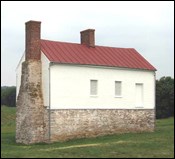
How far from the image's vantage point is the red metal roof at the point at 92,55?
3156cm

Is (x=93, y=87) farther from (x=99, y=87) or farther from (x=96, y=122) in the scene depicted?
(x=96, y=122)

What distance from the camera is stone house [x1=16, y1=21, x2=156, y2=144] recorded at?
30.2m

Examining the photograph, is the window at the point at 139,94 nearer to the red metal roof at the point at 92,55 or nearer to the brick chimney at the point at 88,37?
the red metal roof at the point at 92,55

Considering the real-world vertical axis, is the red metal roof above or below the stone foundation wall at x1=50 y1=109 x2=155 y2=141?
above

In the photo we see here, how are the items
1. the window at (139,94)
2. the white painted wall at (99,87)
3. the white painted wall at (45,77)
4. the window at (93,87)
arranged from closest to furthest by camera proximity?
the white painted wall at (45,77)
the white painted wall at (99,87)
the window at (93,87)
the window at (139,94)

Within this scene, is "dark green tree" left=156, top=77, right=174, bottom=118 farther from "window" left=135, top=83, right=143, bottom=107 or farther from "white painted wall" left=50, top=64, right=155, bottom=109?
"window" left=135, top=83, right=143, bottom=107

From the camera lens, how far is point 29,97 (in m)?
30.5

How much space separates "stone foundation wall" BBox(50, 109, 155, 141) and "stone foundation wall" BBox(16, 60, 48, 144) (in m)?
0.92

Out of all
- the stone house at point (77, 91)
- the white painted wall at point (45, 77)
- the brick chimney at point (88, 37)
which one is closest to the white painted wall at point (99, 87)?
the stone house at point (77, 91)

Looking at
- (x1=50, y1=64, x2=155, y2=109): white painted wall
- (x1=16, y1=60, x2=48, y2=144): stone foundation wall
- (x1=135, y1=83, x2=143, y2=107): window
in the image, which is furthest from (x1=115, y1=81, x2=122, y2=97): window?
(x1=16, y1=60, x2=48, y2=144): stone foundation wall

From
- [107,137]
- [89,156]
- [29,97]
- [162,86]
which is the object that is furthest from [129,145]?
[162,86]

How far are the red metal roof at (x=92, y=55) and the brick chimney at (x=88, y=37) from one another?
0.42 m

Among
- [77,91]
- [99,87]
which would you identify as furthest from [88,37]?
[77,91]

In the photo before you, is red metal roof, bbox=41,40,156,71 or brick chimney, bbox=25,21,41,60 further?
red metal roof, bbox=41,40,156,71
